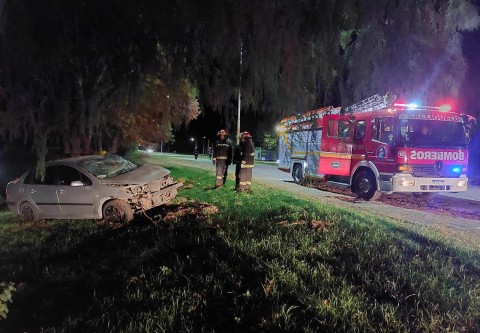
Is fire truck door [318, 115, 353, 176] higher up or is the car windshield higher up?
fire truck door [318, 115, 353, 176]

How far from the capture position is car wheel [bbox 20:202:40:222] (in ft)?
28.9

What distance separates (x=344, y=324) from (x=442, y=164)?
783 centimetres

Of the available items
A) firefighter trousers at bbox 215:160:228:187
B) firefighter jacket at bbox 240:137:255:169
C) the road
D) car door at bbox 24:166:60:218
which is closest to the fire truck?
the road

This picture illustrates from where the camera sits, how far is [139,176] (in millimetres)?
8492

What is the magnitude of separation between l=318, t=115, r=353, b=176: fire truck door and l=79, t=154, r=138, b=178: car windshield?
17.7ft

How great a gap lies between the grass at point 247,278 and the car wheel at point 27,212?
1.54m

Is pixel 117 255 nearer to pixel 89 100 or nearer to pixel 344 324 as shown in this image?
pixel 89 100

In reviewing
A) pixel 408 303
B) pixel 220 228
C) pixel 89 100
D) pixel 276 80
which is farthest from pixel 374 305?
pixel 89 100

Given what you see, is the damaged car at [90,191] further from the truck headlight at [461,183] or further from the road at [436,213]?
the truck headlight at [461,183]

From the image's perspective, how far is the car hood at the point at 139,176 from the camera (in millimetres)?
8195

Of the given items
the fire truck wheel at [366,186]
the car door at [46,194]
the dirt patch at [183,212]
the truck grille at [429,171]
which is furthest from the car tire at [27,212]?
the truck grille at [429,171]

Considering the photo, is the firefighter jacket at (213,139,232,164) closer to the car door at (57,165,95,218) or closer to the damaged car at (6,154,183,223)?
the damaged car at (6,154,183,223)

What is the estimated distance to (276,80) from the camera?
374cm

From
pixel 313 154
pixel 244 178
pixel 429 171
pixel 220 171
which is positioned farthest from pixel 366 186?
pixel 220 171
